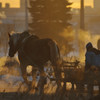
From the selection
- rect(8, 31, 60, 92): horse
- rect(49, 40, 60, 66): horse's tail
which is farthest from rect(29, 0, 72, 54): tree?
rect(49, 40, 60, 66): horse's tail

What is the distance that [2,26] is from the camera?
206ft

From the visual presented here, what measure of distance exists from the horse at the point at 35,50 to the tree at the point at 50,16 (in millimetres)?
29176

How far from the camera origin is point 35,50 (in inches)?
601

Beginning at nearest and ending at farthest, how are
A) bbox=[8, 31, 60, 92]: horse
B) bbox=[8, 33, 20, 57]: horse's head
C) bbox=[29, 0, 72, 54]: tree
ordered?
bbox=[8, 31, 60, 92]: horse
bbox=[8, 33, 20, 57]: horse's head
bbox=[29, 0, 72, 54]: tree

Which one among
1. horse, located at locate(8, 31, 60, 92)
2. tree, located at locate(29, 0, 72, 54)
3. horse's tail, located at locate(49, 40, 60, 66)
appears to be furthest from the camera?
tree, located at locate(29, 0, 72, 54)

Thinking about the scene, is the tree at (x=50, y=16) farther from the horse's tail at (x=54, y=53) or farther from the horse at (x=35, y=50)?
the horse's tail at (x=54, y=53)

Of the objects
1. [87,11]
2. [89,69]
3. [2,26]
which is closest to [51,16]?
[2,26]

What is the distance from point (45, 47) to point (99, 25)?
93280 mm

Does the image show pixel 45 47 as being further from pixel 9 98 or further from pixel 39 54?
pixel 9 98

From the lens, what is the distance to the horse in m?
14.7

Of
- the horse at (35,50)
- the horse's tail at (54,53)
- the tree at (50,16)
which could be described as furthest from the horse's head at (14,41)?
the tree at (50,16)

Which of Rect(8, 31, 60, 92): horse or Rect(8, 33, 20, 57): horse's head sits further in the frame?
Rect(8, 33, 20, 57): horse's head

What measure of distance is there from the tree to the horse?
29176 millimetres

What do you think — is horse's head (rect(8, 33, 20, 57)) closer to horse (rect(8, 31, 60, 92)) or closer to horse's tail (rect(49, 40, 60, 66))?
horse (rect(8, 31, 60, 92))
